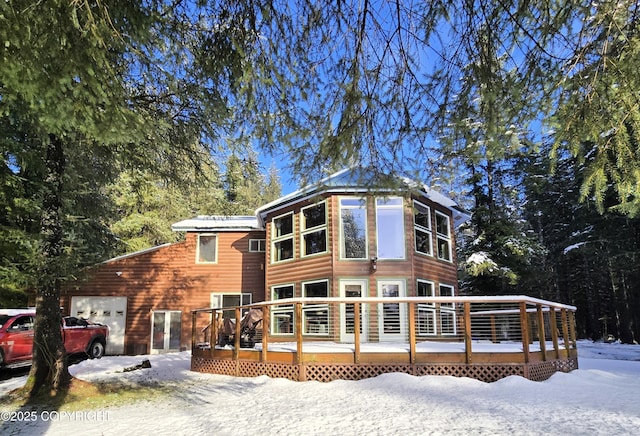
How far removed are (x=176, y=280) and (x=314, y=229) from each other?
20.3ft

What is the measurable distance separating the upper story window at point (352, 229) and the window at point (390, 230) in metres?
0.41

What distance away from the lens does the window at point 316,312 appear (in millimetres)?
11742

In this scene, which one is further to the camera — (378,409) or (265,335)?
(265,335)

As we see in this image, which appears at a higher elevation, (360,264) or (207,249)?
(207,249)

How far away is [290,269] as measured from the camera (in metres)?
13.4

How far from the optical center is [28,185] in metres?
8.95

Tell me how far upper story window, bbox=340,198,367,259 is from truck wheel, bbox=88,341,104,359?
7.42m

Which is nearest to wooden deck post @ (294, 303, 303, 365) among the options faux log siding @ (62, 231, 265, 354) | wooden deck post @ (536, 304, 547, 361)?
wooden deck post @ (536, 304, 547, 361)

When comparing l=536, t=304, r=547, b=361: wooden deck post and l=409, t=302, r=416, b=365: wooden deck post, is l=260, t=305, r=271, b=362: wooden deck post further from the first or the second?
l=536, t=304, r=547, b=361: wooden deck post

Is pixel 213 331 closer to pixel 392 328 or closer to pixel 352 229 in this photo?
pixel 392 328

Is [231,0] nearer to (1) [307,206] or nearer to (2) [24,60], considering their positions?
(2) [24,60]

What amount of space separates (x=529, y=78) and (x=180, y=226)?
14.3 metres

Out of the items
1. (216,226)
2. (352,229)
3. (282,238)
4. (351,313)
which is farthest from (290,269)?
(216,226)

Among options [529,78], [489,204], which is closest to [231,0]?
[529,78]
